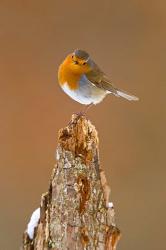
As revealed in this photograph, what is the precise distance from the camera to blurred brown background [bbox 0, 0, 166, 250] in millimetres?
3320

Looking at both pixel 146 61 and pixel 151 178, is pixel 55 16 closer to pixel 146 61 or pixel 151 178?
pixel 146 61

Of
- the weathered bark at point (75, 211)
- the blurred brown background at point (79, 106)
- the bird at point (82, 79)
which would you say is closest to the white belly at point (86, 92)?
the bird at point (82, 79)

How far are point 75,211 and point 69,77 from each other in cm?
92

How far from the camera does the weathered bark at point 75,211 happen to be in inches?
39.4

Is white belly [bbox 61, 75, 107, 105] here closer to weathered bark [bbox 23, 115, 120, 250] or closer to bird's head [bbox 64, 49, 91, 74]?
bird's head [bbox 64, 49, 91, 74]

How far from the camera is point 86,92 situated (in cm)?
196

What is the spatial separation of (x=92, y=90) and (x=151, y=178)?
1.61 metres

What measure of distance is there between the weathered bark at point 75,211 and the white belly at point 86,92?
2.74 ft

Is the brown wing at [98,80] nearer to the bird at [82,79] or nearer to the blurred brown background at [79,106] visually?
the bird at [82,79]

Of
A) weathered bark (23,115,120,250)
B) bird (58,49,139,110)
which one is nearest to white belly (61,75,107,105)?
bird (58,49,139,110)

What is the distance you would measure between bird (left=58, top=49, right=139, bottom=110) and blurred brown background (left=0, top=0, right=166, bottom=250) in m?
1.29

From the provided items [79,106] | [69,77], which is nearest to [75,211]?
[69,77]

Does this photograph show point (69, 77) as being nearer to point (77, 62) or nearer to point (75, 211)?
point (77, 62)

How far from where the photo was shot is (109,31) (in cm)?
335
